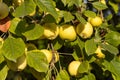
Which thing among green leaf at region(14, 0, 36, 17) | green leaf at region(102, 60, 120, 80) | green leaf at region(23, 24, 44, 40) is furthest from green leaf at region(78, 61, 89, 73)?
green leaf at region(14, 0, 36, 17)

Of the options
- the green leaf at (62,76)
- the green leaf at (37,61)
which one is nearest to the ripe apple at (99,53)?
the green leaf at (62,76)

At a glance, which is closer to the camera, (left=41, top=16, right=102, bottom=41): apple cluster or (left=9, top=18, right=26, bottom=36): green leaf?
(left=9, top=18, right=26, bottom=36): green leaf

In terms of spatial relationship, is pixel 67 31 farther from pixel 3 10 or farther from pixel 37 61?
pixel 3 10

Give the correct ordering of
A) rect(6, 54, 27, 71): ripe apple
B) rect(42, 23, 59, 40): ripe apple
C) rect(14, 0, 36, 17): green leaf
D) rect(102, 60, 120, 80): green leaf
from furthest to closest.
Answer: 1. rect(102, 60, 120, 80): green leaf
2. rect(42, 23, 59, 40): ripe apple
3. rect(6, 54, 27, 71): ripe apple
4. rect(14, 0, 36, 17): green leaf

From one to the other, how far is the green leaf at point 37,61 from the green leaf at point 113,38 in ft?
1.21

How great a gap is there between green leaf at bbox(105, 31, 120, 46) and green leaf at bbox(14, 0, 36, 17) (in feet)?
1.57

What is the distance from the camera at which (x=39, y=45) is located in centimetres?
176

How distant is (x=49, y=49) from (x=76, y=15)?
233mm

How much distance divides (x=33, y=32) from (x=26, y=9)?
0.44ft

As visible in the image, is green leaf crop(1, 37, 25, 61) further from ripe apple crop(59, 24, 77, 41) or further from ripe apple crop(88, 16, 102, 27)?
ripe apple crop(88, 16, 102, 27)

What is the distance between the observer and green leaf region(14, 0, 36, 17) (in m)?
1.26

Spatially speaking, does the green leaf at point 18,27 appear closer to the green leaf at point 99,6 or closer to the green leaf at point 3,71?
the green leaf at point 3,71

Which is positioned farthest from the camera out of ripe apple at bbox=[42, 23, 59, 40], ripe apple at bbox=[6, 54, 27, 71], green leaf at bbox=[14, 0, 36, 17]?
ripe apple at bbox=[42, 23, 59, 40]

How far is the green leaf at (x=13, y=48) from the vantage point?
1283 millimetres
